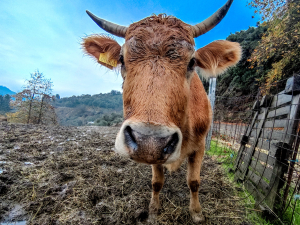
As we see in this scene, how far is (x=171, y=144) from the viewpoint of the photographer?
1.25 metres

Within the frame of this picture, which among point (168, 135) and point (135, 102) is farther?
point (135, 102)

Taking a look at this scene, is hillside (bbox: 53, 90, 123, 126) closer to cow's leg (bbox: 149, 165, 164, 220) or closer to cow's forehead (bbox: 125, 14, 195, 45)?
cow's leg (bbox: 149, 165, 164, 220)

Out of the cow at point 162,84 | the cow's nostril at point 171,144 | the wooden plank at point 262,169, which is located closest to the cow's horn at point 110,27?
the cow at point 162,84

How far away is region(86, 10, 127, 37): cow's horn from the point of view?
2373mm

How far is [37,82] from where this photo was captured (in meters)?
18.1

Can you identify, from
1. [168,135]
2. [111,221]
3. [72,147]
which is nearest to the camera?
[168,135]

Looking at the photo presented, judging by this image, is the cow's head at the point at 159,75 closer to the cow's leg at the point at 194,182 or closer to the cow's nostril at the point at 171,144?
the cow's nostril at the point at 171,144

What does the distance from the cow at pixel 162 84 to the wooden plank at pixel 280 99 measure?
1090mm

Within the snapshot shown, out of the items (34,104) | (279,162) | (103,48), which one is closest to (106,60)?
(103,48)

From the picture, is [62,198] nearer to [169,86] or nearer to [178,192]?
[178,192]

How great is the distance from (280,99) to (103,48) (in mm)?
3262

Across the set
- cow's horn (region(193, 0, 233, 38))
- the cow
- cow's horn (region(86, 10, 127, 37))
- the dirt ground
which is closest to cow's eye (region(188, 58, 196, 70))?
the cow

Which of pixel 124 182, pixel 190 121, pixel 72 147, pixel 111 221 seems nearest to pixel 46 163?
pixel 72 147

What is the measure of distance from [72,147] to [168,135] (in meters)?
5.17
